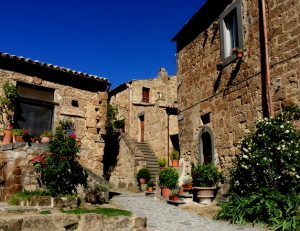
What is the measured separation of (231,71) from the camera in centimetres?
884

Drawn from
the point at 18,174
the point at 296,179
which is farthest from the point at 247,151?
the point at 18,174

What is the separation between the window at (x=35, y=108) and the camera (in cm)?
982

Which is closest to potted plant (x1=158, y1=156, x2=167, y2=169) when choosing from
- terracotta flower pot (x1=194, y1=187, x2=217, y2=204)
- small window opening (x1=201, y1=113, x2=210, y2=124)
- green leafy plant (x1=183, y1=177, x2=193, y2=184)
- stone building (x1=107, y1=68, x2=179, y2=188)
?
stone building (x1=107, y1=68, x2=179, y2=188)

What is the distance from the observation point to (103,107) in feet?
37.0

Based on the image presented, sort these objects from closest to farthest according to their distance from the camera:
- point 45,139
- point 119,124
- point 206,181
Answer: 1. point 45,139
2. point 206,181
3. point 119,124

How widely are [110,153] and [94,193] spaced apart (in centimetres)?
822

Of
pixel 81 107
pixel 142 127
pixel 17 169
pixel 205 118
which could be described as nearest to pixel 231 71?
pixel 205 118

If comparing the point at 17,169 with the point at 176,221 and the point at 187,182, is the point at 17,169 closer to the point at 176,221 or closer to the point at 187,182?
the point at 176,221

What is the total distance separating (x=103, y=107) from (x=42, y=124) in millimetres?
2298

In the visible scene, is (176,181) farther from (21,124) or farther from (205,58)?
(21,124)

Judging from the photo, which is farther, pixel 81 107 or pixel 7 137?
pixel 81 107

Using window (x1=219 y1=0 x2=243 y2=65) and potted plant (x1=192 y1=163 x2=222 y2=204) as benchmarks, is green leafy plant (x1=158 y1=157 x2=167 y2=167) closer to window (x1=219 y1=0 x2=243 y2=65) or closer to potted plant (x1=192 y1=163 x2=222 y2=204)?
potted plant (x1=192 y1=163 x2=222 y2=204)

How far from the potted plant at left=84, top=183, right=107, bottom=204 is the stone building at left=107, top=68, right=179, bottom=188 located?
17.8 feet

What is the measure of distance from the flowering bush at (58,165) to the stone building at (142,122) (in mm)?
6172
